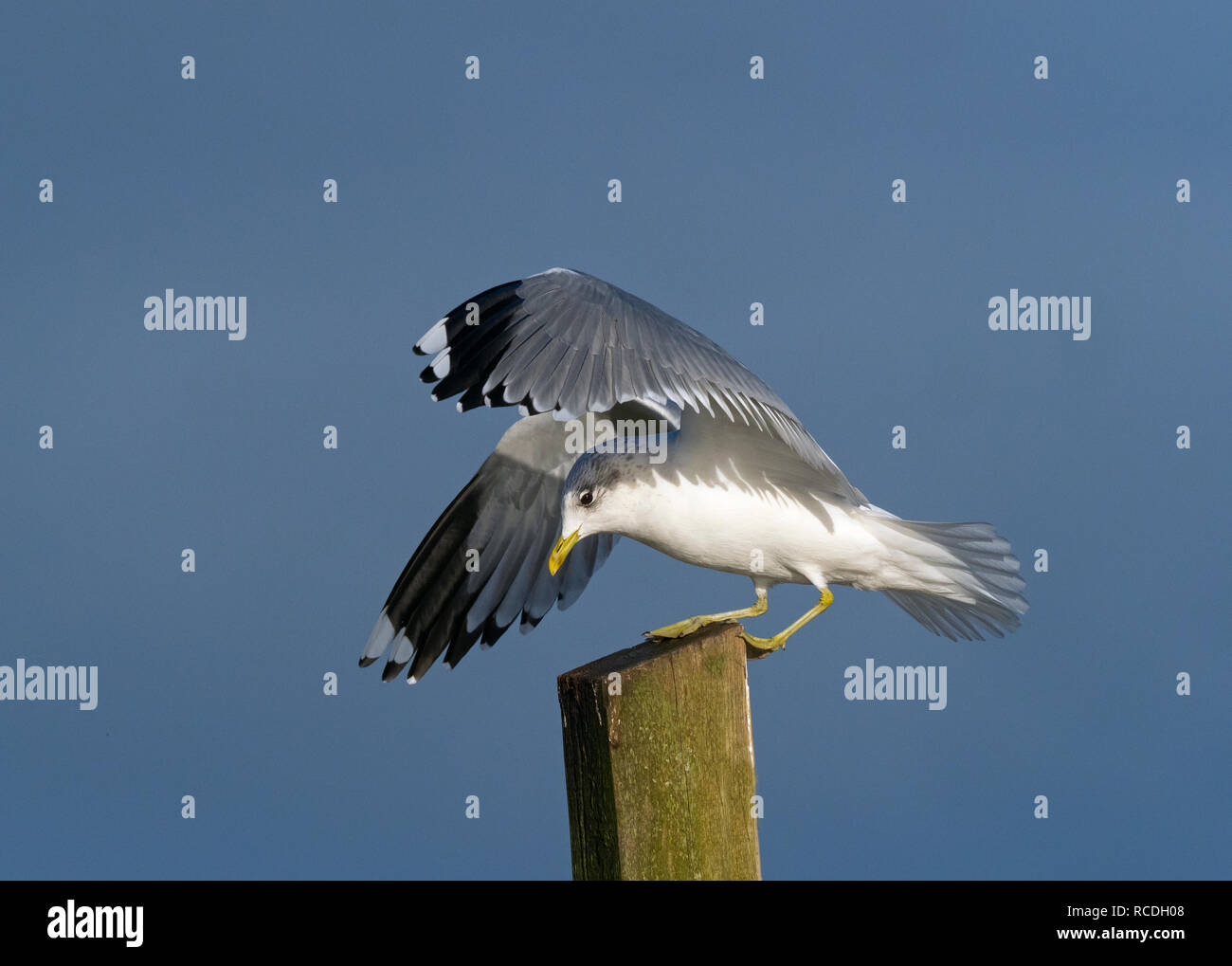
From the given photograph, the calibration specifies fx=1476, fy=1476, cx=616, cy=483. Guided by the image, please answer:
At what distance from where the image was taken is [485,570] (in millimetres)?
4344

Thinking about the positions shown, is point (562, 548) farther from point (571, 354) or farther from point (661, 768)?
point (661, 768)

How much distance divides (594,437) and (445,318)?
4.31 ft

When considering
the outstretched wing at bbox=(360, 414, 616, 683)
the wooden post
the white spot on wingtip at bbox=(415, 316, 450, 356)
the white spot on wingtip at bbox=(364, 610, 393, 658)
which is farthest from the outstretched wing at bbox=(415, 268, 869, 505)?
the white spot on wingtip at bbox=(364, 610, 393, 658)

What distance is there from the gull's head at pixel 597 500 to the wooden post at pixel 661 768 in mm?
832

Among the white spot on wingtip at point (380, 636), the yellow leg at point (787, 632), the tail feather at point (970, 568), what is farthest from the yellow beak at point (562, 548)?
the white spot on wingtip at point (380, 636)

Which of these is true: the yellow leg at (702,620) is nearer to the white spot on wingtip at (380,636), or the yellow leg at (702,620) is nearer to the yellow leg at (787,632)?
the yellow leg at (787,632)

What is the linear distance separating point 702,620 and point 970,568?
848mm

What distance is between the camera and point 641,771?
2600 mm

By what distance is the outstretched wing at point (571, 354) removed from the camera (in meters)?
2.84

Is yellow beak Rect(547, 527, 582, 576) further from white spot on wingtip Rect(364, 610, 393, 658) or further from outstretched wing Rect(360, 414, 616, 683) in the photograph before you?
white spot on wingtip Rect(364, 610, 393, 658)

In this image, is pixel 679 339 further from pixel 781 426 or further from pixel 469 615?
pixel 469 615

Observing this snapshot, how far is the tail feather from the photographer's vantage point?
149 inches

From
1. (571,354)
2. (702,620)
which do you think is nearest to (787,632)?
(702,620)

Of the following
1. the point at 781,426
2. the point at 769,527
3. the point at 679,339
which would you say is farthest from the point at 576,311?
the point at 769,527
